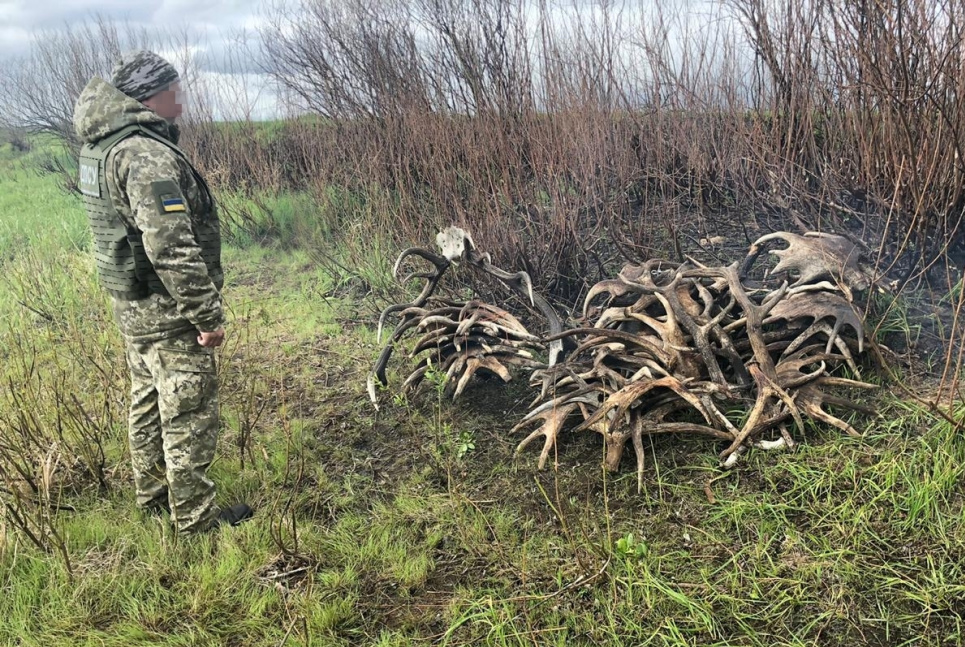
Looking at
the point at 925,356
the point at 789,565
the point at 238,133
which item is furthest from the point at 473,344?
the point at 238,133

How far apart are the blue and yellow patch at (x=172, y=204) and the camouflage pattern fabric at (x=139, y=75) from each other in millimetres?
476

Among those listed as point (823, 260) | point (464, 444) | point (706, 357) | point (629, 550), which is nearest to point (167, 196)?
point (464, 444)

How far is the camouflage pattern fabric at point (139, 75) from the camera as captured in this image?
241cm

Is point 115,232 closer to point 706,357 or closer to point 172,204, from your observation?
point 172,204

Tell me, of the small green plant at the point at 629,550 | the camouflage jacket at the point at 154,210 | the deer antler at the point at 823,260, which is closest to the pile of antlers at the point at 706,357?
the deer antler at the point at 823,260

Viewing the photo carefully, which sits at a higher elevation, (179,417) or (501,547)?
(179,417)

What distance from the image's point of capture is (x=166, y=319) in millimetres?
2479

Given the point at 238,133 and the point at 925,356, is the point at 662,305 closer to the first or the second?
the point at 925,356

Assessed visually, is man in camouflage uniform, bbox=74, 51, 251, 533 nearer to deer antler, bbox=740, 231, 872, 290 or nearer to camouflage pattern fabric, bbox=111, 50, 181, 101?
camouflage pattern fabric, bbox=111, 50, 181, 101

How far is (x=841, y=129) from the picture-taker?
3688 millimetres

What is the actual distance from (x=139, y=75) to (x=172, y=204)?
1.82 ft

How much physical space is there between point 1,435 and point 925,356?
13.8 feet

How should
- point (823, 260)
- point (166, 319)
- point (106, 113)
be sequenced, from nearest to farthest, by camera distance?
point (106, 113)
point (166, 319)
point (823, 260)

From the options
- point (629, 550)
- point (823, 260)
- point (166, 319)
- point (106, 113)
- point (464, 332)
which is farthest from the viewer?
point (464, 332)
